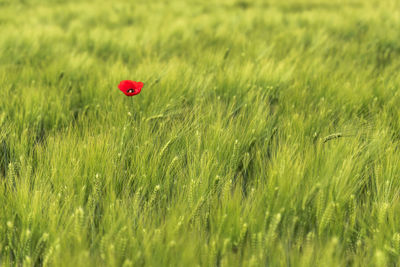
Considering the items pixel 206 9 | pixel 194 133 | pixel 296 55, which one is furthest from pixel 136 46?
pixel 206 9

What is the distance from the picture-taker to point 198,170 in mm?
973

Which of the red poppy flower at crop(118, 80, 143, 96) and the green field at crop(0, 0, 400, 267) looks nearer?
the green field at crop(0, 0, 400, 267)

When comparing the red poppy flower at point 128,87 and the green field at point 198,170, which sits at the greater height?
the red poppy flower at point 128,87

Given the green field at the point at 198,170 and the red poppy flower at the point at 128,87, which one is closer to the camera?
the green field at the point at 198,170

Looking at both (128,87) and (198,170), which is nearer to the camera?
(198,170)

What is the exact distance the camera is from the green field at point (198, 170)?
2.49 feet

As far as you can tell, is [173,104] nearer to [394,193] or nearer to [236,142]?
[236,142]

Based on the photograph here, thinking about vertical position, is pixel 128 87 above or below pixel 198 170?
above

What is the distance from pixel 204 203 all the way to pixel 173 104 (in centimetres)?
64

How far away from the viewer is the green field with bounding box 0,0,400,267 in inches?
29.9

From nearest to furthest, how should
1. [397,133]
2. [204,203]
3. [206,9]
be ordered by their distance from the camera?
[204,203] < [397,133] < [206,9]

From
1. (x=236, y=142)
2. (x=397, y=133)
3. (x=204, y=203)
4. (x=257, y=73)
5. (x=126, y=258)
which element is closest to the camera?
(x=126, y=258)

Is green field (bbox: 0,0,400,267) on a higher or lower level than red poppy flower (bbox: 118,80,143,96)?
lower

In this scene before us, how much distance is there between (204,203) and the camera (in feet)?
2.94
